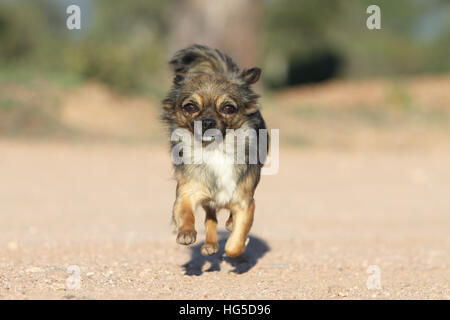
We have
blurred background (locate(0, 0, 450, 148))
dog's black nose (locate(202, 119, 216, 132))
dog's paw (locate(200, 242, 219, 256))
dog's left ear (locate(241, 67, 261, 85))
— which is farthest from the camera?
blurred background (locate(0, 0, 450, 148))

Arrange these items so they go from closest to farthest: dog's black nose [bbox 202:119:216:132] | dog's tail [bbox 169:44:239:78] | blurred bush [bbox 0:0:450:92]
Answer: dog's black nose [bbox 202:119:216:132], dog's tail [bbox 169:44:239:78], blurred bush [bbox 0:0:450:92]

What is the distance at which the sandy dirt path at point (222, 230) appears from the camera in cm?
558

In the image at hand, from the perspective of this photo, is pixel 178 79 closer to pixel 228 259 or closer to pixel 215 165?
pixel 215 165

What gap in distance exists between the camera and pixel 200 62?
693cm

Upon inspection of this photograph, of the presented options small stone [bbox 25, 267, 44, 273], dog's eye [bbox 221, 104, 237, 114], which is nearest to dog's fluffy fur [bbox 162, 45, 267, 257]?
dog's eye [bbox 221, 104, 237, 114]

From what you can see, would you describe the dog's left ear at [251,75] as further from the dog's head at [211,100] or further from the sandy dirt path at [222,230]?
the sandy dirt path at [222,230]

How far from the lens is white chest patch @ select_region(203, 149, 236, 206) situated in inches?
235

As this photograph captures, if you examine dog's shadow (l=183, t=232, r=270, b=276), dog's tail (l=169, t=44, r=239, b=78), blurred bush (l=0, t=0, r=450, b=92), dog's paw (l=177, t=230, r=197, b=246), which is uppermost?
blurred bush (l=0, t=0, r=450, b=92)

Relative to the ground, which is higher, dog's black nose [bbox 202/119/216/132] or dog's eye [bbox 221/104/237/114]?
dog's eye [bbox 221/104/237/114]

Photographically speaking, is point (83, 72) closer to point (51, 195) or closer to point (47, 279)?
point (51, 195)

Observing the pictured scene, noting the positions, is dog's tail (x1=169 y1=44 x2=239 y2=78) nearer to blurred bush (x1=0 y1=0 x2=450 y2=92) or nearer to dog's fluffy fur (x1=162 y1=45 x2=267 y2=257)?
dog's fluffy fur (x1=162 y1=45 x2=267 y2=257)

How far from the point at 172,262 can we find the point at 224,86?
1690 mm

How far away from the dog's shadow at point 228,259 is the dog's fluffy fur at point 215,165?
47 cm

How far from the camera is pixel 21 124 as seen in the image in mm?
16516
